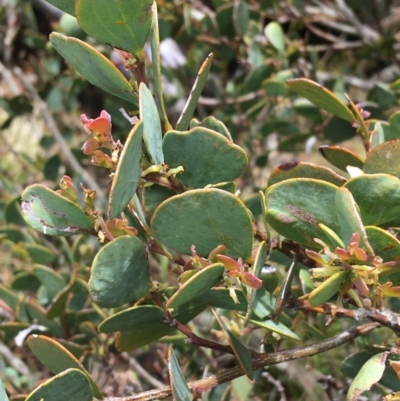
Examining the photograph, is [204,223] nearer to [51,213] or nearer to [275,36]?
[51,213]

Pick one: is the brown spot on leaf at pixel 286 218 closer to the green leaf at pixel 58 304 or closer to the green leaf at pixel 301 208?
the green leaf at pixel 301 208

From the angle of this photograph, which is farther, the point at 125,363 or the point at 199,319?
the point at 199,319

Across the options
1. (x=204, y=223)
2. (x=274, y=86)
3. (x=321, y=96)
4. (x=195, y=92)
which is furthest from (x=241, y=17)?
(x=204, y=223)

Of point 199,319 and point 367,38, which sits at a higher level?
point 367,38

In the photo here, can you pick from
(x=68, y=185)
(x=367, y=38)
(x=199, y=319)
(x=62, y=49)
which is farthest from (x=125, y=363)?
(x=367, y=38)

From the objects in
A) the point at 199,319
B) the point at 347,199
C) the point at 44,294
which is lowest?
the point at 199,319

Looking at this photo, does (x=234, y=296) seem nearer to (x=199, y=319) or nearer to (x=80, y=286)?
(x=80, y=286)

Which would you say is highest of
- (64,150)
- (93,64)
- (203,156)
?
(93,64)

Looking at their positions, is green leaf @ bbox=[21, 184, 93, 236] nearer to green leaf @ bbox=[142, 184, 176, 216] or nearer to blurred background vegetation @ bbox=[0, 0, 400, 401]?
green leaf @ bbox=[142, 184, 176, 216]
